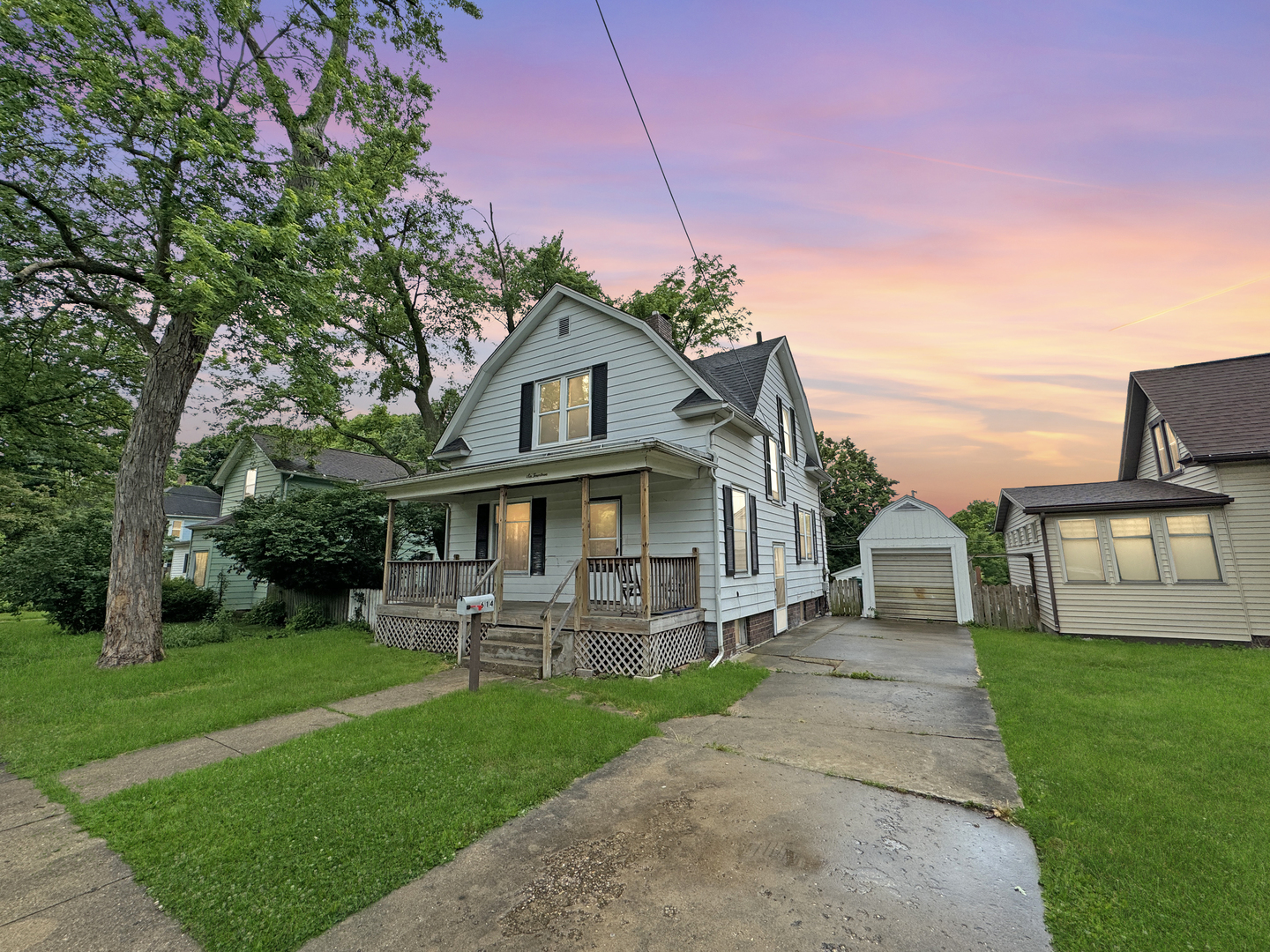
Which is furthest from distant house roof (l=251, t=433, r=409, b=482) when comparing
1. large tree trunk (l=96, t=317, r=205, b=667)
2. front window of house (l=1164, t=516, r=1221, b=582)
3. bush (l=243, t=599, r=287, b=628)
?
front window of house (l=1164, t=516, r=1221, b=582)

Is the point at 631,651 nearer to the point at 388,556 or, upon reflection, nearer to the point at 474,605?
the point at 474,605

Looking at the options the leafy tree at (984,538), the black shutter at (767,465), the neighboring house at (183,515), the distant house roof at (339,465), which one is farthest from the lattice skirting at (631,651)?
the neighboring house at (183,515)

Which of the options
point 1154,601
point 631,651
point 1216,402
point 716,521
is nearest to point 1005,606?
point 1154,601

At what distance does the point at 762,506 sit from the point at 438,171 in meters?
15.2

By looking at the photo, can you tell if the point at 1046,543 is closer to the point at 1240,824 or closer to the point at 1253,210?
the point at 1253,210

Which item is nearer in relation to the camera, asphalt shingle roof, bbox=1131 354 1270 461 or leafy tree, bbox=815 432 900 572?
asphalt shingle roof, bbox=1131 354 1270 461

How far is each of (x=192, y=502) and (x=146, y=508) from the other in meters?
20.2

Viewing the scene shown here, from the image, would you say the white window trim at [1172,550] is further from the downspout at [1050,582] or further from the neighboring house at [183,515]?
the neighboring house at [183,515]

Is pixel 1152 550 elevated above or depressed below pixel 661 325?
below

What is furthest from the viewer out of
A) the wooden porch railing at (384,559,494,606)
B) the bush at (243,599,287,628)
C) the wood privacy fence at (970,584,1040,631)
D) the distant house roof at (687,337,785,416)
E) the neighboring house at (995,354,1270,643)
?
the bush at (243,599,287,628)

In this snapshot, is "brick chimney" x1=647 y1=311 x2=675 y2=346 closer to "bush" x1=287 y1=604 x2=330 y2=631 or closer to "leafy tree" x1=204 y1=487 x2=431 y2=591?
"leafy tree" x1=204 y1=487 x2=431 y2=591

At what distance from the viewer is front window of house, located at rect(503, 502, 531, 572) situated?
37.5 ft

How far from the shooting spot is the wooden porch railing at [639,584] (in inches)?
328

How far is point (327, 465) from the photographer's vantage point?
21656mm
